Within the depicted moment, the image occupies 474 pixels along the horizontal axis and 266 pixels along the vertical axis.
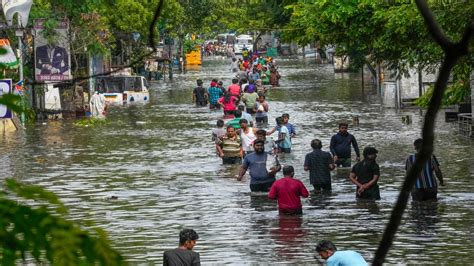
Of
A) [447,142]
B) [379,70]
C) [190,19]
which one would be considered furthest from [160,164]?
[190,19]

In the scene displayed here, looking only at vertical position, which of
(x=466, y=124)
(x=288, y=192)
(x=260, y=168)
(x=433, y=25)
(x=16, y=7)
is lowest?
(x=466, y=124)

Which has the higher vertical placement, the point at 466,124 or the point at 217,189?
the point at 466,124

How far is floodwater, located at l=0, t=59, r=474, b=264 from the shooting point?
58.5 feet

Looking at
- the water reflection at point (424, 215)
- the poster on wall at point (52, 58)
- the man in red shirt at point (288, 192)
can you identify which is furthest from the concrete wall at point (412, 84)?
the man in red shirt at point (288, 192)

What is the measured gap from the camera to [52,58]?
1652 inches

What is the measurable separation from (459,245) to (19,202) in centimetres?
1432

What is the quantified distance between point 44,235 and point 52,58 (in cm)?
3888

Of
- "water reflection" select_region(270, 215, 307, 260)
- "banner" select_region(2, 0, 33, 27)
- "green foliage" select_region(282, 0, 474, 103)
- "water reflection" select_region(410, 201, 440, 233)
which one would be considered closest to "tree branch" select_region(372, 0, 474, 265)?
"water reflection" select_region(270, 215, 307, 260)

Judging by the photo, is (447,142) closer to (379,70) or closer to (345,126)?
(345,126)

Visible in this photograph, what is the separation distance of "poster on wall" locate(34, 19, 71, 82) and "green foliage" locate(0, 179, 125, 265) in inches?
1498

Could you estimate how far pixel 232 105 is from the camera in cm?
4088

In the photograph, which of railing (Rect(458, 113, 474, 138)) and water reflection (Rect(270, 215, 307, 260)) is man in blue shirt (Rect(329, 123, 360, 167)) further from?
railing (Rect(458, 113, 474, 138))

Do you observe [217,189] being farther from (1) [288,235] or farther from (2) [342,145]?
(1) [288,235]

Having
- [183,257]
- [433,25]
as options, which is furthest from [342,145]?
[433,25]
